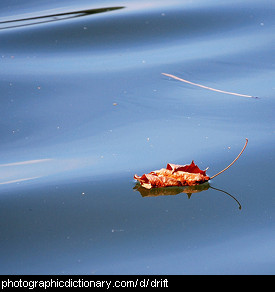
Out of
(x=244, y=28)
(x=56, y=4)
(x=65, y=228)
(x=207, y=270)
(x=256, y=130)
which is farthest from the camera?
(x=56, y=4)

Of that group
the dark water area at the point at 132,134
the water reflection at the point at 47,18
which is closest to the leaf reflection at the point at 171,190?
the dark water area at the point at 132,134

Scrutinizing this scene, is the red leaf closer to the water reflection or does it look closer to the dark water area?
the dark water area

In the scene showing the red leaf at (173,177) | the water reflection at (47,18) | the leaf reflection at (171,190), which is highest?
the water reflection at (47,18)

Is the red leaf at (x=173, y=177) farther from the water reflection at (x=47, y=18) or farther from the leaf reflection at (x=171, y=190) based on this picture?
the water reflection at (x=47, y=18)

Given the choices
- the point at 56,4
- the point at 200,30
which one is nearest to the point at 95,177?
the point at 200,30

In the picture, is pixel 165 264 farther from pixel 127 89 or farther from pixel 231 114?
pixel 127 89

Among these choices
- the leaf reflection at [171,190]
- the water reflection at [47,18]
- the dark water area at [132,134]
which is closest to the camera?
the dark water area at [132,134]
